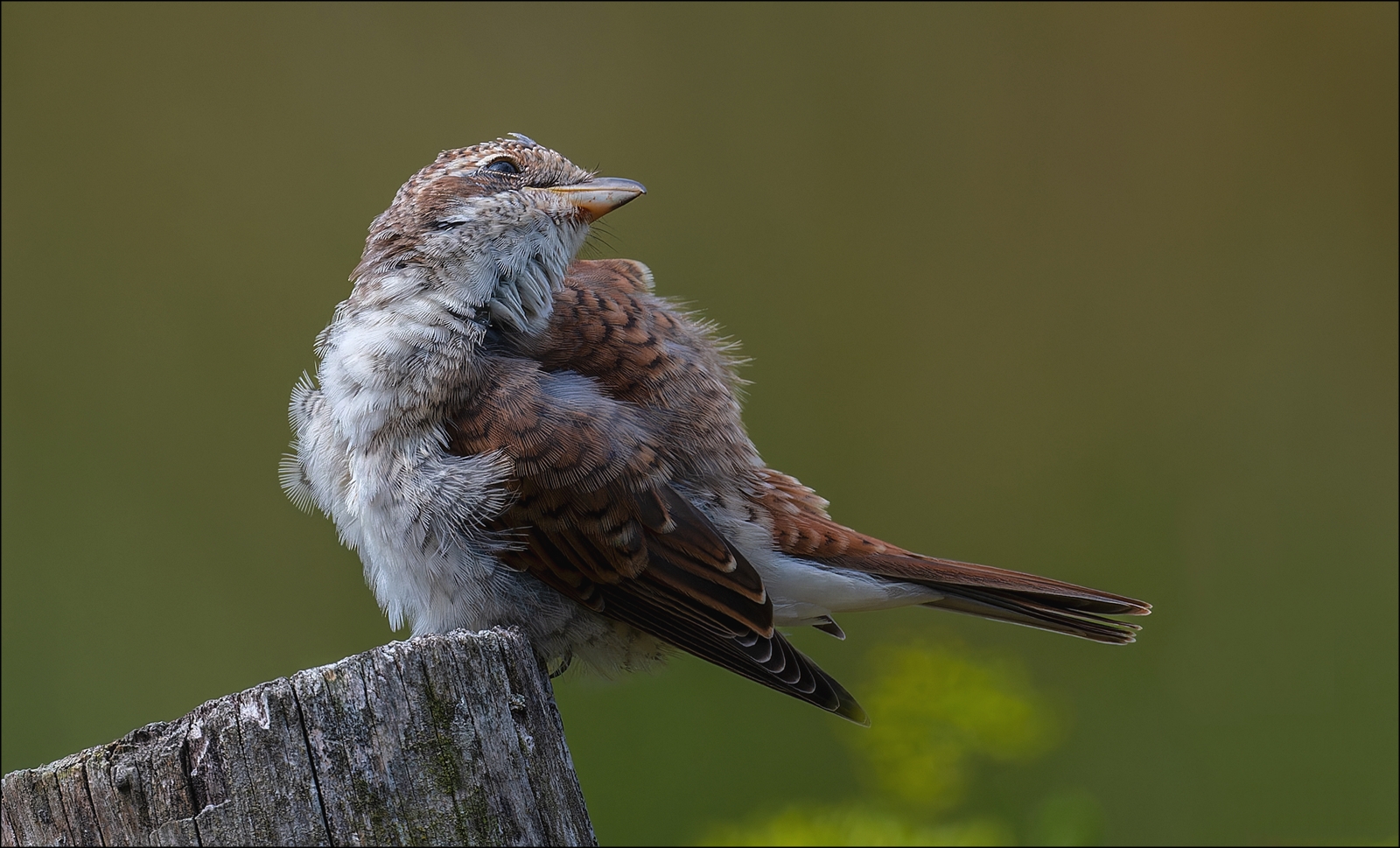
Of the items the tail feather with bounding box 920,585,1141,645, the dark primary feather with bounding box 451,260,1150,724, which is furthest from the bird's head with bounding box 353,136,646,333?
the tail feather with bounding box 920,585,1141,645

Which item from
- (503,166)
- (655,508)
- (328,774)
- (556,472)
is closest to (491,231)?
(503,166)

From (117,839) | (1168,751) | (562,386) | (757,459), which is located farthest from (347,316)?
(1168,751)

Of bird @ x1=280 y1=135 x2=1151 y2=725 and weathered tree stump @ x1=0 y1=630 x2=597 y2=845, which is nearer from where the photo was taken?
weathered tree stump @ x1=0 y1=630 x2=597 y2=845

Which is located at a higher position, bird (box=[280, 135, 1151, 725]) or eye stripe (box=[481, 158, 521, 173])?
eye stripe (box=[481, 158, 521, 173])

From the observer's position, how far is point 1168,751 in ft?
16.8

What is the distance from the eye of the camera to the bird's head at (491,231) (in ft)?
9.77

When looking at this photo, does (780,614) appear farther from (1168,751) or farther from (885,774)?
(1168,751)

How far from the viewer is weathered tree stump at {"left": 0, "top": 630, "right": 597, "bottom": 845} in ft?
5.49

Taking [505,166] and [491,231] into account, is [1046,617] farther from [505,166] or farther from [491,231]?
[505,166]

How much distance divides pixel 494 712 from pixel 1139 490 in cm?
479

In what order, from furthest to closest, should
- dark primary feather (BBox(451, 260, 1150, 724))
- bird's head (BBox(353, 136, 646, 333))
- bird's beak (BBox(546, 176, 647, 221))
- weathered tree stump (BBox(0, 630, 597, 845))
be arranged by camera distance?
bird's beak (BBox(546, 176, 647, 221)) < bird's head (BBox(353, 136, 646, 333)) < dark primary feather (BBox(451, 260, 1150, 724)) < weathered tree stump (BBox(0, 630, 597, 845))

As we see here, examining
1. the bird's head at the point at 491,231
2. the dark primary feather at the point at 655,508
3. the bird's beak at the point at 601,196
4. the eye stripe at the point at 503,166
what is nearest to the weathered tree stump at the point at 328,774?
the dark primary feather at the point at 655,508

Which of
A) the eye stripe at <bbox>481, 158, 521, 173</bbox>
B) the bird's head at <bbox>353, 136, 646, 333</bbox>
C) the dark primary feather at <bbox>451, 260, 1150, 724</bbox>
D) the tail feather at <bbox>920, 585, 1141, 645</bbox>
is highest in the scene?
the eye stripe at <bbox>481, 158, 521, 173</bbox>

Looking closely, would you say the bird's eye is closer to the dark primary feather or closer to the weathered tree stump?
the dark primary feather
